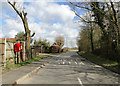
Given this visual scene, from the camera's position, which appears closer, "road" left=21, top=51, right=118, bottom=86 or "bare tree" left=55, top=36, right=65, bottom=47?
"road" left=21, top=51, right=118, bottom=86

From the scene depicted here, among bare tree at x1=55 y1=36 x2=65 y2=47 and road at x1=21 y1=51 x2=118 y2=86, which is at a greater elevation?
bare tree at x1=55 y1=36 x2=65 y2=47

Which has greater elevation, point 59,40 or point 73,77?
point 59,40

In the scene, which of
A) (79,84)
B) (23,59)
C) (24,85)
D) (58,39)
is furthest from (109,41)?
(58,39)

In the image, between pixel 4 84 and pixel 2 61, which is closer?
pixel 4 84

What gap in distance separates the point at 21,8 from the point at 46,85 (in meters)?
12.0

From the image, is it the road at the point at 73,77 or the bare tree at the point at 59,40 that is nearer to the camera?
the road at the point at 73,77

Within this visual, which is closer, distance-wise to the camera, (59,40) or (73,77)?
(73,77)

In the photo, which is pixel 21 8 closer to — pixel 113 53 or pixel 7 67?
pixel 7 67

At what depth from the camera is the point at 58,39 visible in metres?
78.9

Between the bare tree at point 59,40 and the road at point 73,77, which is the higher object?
the bare tree at point 59,40

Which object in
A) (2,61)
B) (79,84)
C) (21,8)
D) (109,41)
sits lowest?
(79,84)

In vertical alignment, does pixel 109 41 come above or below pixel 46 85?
above

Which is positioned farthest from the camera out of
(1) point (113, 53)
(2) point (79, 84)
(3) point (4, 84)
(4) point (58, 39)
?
(4) point (58, 39)

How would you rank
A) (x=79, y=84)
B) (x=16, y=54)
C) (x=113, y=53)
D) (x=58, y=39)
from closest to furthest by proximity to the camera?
1. (x=79, y=84)
2. (x=16, y=54)
3. (x=113, y=53)
4. (x=58, y=39)
